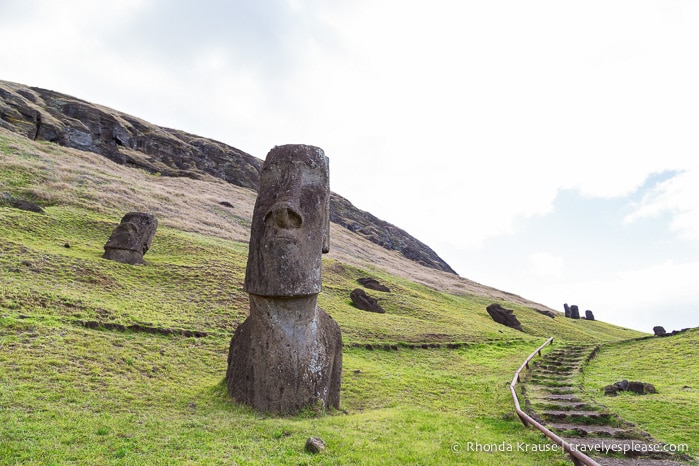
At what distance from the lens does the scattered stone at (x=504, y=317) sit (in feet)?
121

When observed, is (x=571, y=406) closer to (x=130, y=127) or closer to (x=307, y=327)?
(x=307, y=327)

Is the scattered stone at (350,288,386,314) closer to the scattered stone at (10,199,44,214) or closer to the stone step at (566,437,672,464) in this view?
the stone step at (566,437,672,464)

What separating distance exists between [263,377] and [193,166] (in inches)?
3765

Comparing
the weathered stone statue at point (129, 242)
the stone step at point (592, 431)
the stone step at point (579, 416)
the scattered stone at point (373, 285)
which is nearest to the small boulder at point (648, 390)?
the stone step at point (579, 416)

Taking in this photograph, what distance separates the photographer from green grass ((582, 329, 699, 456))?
912 centimetres

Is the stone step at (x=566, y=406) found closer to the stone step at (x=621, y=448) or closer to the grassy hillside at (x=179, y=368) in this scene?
the grassy hillside at (x=179, y=368)

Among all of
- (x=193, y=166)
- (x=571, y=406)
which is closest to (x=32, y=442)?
(x=571, y=406)

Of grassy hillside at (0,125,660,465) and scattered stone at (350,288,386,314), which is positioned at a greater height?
scattered stone at (350,288,386,314)

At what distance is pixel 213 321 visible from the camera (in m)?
18.2

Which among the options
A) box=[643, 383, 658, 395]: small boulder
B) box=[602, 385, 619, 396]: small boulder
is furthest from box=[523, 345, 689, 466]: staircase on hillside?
box=[643, 383, 658, 395]: small boulder

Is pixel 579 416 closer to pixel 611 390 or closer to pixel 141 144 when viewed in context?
pixel 611 390

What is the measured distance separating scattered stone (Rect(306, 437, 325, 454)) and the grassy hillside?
16cm

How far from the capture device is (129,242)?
77.7 ft

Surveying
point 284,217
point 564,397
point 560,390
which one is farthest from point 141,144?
point 564,397
